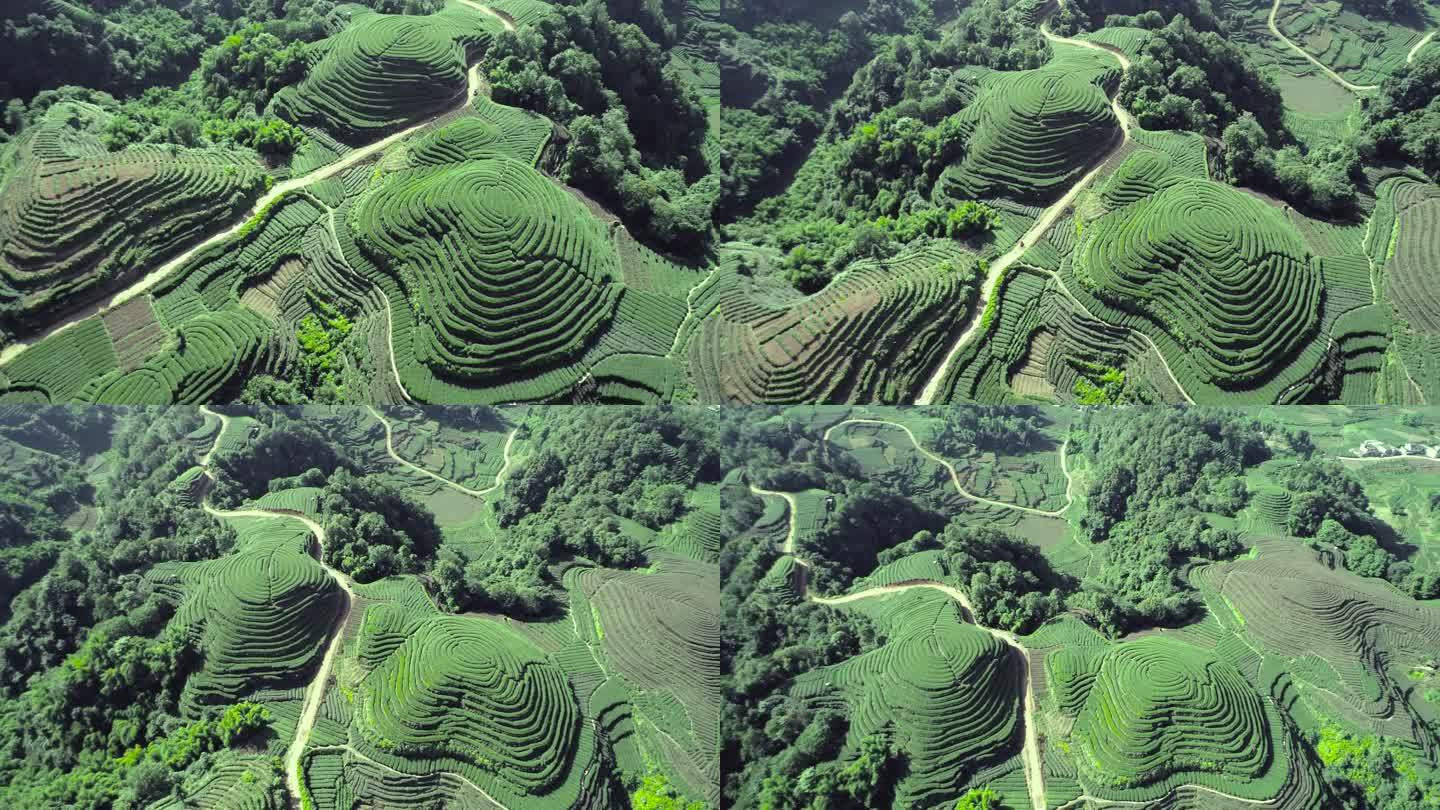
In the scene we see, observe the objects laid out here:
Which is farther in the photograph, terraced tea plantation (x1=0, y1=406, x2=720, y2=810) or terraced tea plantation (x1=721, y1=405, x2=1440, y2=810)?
terraced tea plantation (x1=721, y1=405, x2=1440, y2=810)

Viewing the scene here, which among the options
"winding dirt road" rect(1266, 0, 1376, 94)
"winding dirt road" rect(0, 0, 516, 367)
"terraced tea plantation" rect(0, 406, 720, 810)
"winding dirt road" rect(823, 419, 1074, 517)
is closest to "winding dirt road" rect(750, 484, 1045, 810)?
"terraced tea plantation" rect(0, 406, 720, 810)

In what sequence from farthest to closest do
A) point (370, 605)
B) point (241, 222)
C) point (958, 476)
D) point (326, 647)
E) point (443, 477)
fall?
point (241, 222) → point (958, 476) → point (443, 477) → point (370, 605) → point (326, 647)

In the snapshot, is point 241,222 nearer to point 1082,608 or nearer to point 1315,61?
point 1082,608

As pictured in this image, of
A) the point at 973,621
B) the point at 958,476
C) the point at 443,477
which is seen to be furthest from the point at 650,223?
the point at 973,621

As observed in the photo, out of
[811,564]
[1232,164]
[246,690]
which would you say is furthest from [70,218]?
[1232,164]

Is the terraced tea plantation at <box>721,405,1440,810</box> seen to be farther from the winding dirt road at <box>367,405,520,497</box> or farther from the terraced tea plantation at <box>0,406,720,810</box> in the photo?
the winding dirt road at <box>367,405,520,497</box>

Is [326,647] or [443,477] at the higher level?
[443,477]
